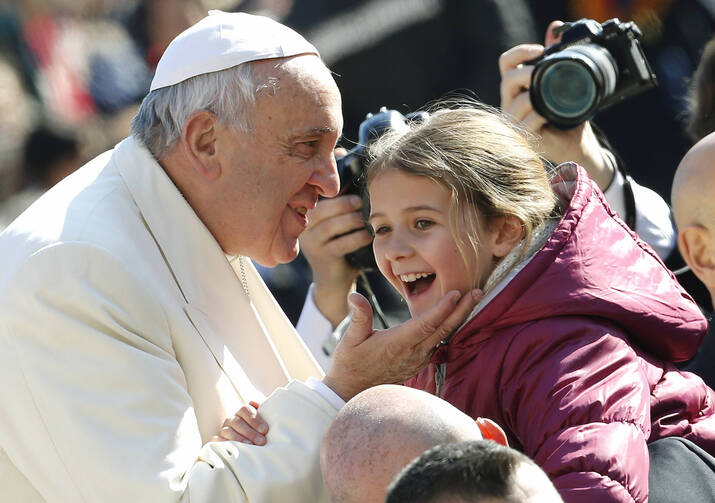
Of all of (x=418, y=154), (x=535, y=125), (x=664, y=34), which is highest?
(x=418, y=154)

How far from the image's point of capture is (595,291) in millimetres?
2383

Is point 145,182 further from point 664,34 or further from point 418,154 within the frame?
point 664,34

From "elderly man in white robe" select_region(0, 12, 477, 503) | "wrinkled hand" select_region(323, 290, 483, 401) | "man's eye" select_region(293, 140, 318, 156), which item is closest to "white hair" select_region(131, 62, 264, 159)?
"elderly man in white robe" select_region(0, 12, 477, 503)

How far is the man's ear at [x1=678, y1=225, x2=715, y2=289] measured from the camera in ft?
8.84

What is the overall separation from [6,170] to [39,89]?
1.26 ft

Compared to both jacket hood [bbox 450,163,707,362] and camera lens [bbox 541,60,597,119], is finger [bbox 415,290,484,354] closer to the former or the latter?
jacket hood [bbox 450,163,707,362]

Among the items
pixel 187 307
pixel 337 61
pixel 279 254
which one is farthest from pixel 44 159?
pixel 187 307

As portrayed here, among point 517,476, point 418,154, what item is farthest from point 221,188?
point 517,476

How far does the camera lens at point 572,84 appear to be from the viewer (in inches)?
125

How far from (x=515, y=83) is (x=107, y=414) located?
163 cm

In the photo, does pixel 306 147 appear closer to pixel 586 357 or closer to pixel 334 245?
pixel 334 245

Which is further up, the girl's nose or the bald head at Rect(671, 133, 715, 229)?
the girl's nose

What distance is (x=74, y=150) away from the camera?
202 inches

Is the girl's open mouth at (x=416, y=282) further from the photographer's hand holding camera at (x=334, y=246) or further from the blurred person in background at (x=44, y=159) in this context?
the blurred person in background at (x=44, y=159)
